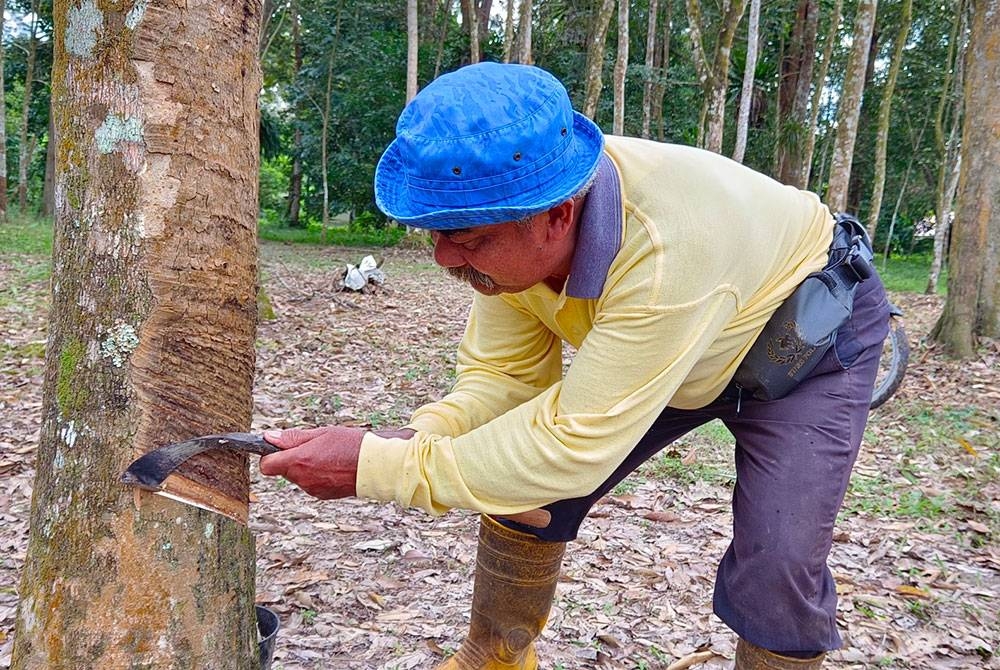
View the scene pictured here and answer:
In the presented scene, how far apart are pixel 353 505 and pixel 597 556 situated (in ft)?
4.12

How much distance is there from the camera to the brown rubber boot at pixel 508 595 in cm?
216

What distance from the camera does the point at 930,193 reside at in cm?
2219

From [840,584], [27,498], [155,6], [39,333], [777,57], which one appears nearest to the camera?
[155,6]

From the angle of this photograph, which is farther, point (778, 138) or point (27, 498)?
point (778, 138)

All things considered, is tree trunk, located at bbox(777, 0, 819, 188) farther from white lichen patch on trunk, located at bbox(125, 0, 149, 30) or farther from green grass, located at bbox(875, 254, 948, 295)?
white lichen patch on trunk, located at bbox(125, 0, 149, 30)

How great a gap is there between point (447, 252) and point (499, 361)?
625 mm

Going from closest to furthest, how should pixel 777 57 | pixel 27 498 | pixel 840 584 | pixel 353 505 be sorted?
1. pixel 840 584
2. pixel 27 498
3. pixel 353 505
4. pixel 777 57

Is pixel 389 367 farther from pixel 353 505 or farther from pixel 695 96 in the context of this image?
pixel 695 96

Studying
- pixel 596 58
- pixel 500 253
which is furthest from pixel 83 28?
pixel 596 58

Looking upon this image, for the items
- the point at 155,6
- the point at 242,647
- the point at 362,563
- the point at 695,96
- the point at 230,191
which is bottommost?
the point at 362,563

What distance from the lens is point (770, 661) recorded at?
181 centimetres

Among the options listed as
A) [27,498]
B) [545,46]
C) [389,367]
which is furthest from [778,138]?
[27,498]

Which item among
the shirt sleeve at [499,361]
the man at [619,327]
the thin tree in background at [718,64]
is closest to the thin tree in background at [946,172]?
the thin tree in background at [718,64]

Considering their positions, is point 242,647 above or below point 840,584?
above
